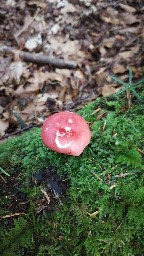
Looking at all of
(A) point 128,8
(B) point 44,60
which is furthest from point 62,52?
(A) point 128,8

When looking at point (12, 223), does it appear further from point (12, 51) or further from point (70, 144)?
point (12, 51)

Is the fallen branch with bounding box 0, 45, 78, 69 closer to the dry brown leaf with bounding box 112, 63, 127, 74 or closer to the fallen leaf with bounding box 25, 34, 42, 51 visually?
the fallen leaf with bounding box 25, 34, 42, 51

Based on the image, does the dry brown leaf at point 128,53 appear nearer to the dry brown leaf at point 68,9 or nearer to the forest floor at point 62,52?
the forest floor at point 62,52

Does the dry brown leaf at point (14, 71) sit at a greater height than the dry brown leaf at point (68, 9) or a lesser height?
lesser

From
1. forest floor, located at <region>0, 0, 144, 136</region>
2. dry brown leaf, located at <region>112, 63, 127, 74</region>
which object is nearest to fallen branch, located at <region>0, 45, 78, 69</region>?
forest floor, located at <region>0, 0, 144, 136</region>

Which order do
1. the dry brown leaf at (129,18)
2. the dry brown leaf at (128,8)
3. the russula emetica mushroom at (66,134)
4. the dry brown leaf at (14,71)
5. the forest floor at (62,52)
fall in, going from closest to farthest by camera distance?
the russula emetica mushroom at (66,134) → the forest floor at (62,52) → the dry brown leaf at (14,71) → the dry brown leaf at (129,18) → the dry brown leaf at (128,8)

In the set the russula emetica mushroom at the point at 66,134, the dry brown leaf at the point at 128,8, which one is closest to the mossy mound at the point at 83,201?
the russula emetica mushroom at the point at 66,134

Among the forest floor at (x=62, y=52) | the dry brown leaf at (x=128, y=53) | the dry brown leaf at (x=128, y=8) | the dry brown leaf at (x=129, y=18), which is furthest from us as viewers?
the dry brown leaf at (x=128, y=8)

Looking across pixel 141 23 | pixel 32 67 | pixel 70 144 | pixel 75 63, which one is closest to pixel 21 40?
pixel 32 67
